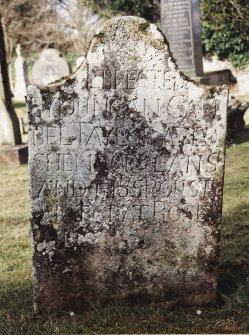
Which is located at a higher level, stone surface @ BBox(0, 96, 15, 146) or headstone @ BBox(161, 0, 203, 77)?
headstone @ BBox(161, 0, 203, 77)

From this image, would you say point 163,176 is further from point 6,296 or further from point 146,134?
point 6,296

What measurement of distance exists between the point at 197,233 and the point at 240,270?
0.70 meters

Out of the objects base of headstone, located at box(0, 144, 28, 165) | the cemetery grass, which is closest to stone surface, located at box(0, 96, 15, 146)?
base of headstone, located at box(0, 144, 28, 165)

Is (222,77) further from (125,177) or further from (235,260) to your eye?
(125,177)

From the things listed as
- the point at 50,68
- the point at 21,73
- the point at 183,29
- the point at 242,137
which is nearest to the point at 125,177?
the point at 242,137

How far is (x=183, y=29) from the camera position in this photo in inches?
412

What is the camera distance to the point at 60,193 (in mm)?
3182

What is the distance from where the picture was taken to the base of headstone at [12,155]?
8.49 metres

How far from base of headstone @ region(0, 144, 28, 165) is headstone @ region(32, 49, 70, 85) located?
10423mm

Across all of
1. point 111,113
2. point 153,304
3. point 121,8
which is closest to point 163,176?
point 111,113

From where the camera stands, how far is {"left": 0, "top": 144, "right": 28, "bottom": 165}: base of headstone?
8.49 metres

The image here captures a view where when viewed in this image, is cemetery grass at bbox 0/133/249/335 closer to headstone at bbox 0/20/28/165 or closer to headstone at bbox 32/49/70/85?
headstone at bbox 0/20/28/165

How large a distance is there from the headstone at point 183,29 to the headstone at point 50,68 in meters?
8.94

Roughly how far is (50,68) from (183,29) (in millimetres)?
9914
